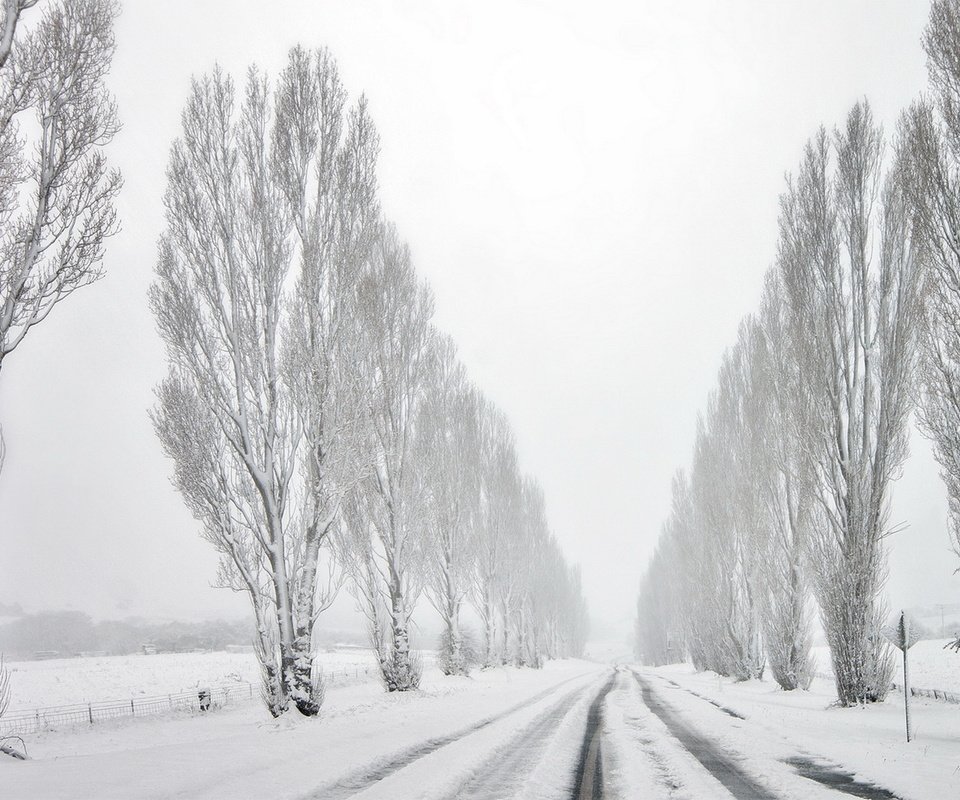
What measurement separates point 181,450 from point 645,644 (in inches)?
2675

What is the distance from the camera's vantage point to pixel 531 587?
42188 millimetres

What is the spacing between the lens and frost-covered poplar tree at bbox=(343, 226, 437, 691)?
17172 millimetres

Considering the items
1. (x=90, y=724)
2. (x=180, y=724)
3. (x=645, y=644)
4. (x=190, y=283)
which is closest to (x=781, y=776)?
(x=190, y=283)

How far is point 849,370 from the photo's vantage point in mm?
15250

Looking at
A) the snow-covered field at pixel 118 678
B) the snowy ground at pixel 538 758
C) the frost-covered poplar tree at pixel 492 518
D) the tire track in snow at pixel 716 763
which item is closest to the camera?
the tire track in snow at pixel 716 763

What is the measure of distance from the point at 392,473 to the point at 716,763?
39.6ft

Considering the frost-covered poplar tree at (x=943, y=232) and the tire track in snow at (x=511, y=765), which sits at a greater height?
the frost-covered poplar tree at (x=943, y=232)

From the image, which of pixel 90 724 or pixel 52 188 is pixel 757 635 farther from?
pixel 52 188

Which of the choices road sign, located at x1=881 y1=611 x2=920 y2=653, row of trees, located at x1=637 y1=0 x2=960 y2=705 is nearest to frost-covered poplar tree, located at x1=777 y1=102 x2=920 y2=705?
row of trees, located at x1=637 y1=0 x2=960 y2=705

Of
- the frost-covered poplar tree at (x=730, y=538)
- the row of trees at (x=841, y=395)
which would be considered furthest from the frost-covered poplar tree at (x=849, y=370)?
the frost-covered poplar tree at (x=730, y=538)

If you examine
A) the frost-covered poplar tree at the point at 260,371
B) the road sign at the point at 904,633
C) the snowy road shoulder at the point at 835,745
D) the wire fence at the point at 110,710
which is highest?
the frost-covered poplar tree at the point at 260,371

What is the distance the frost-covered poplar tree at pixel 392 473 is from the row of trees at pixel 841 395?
10294mm

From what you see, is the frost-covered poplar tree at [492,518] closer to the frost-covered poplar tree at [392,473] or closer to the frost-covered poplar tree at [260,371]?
the frost-covered poplar tree at [392,473]

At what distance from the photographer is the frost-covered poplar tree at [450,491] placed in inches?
869
